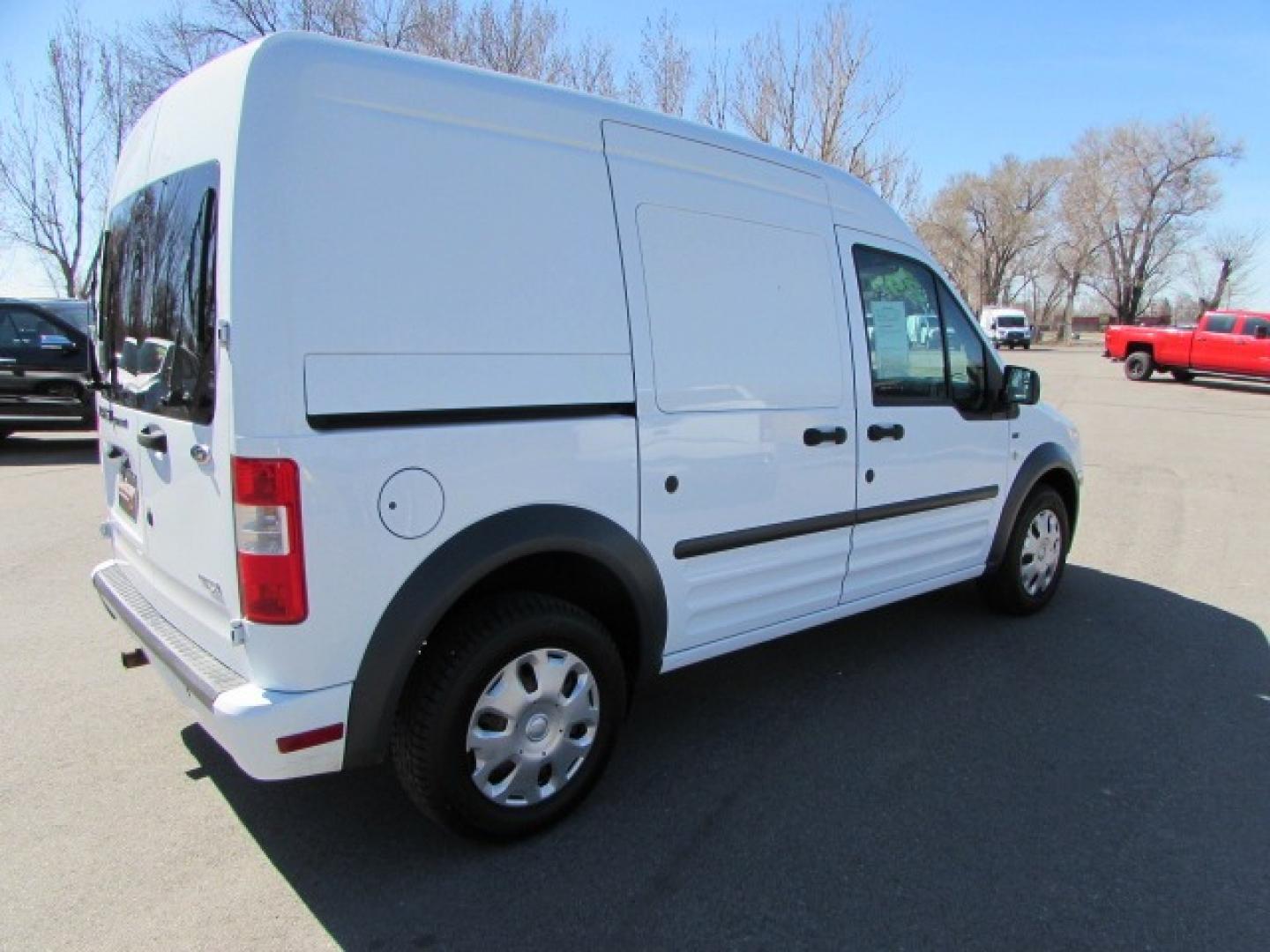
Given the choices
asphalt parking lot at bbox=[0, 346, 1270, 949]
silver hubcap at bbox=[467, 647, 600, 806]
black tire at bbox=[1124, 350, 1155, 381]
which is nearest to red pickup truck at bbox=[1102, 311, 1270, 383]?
black tire at bbox=[1124, 350, 1155, 381]

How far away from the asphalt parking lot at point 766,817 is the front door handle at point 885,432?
118cm

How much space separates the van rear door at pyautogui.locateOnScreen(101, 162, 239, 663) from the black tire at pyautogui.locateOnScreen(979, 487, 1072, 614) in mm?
3938

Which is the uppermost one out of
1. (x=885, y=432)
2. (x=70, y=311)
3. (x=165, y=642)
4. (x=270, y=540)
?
(x=70, y=311)

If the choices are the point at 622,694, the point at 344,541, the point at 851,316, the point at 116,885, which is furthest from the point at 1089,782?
the point at 116,885

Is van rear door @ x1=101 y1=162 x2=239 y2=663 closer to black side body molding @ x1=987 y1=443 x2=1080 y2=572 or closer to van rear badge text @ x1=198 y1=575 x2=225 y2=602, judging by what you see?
van rear badge text @ x1=198 y1=575 x2=225 y2=602

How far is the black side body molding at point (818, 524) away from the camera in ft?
10.1

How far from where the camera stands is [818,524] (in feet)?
11.4

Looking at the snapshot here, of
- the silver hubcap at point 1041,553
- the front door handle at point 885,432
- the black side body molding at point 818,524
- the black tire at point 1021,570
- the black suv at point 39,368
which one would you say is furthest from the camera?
the black suv at point 39,368

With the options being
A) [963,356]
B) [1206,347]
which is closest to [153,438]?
[963,356]

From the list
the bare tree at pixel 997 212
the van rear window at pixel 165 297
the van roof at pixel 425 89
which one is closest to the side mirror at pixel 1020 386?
the van roof at pixel 425 89

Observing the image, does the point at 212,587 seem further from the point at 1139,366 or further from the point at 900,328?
the point at 1139,366

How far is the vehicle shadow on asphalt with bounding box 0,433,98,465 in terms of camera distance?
9727 mm

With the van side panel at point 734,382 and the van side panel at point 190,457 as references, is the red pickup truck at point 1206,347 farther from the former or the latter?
the van side panel at point 190,457

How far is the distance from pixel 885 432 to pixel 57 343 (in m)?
10.1
